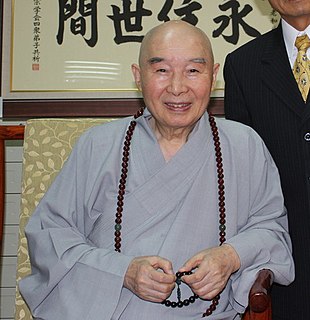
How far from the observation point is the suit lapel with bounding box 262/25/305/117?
195 cm

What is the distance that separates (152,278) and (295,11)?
0.83 metres

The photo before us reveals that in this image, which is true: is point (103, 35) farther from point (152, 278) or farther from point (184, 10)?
point (152, 278)

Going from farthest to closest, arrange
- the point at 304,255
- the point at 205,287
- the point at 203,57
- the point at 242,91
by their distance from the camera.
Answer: the point at 242,91 < the point at 304,255 < the point at 203,57 < the point at 205,287

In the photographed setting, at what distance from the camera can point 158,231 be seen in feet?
5.79

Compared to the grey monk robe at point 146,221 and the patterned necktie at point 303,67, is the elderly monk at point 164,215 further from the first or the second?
the patterned necktie at point 303,67

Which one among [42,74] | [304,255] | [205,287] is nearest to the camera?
[205,287]

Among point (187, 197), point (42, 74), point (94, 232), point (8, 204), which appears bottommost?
point (8, 204)

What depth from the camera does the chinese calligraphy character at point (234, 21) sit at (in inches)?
115

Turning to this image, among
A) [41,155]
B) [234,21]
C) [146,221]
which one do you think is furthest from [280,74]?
[234,21]

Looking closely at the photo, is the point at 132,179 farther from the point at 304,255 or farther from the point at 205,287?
the point at 304,255

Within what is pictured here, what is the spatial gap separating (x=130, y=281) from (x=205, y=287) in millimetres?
178

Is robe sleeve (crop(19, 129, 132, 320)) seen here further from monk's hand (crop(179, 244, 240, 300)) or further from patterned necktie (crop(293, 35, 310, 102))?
patterned necktie (crop(293, 35, 310, 102))

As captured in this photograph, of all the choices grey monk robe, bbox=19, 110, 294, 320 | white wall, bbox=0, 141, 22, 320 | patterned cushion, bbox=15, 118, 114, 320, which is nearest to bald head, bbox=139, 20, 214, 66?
grey monk robe, bbox=19, 110, 294, 320

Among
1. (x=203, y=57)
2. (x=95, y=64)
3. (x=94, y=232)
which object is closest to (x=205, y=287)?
(x=94, y=232)
